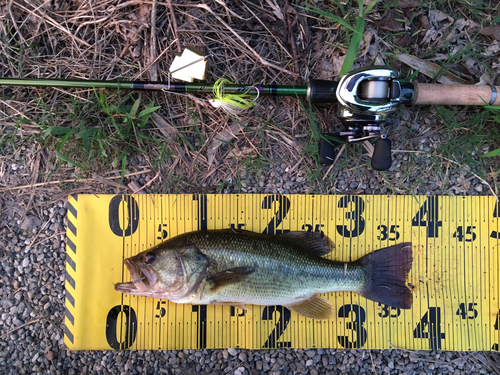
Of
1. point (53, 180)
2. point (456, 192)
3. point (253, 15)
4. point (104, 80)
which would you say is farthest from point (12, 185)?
point (456, 192)

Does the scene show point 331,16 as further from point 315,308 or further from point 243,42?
point 315,308

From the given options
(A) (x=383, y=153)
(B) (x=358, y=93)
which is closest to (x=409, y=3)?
(B) (x=358, y=93)

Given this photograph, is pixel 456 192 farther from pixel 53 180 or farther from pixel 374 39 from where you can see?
pixel 53 180

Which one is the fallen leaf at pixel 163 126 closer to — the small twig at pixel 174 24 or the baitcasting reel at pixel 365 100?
the small twig at pixel 174 24

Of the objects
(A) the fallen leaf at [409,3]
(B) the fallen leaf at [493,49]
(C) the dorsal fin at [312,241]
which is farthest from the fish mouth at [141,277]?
(B) the fallen leaf at [493,49]

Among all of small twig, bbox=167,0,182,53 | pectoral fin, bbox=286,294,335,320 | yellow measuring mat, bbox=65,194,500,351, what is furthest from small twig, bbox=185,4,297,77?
pectoral fin, bbox=286,294,335,320

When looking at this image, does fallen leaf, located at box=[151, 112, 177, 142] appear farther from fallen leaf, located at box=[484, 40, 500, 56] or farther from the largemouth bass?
fallen leaf, located at box=[484, 40, 500, 56]
